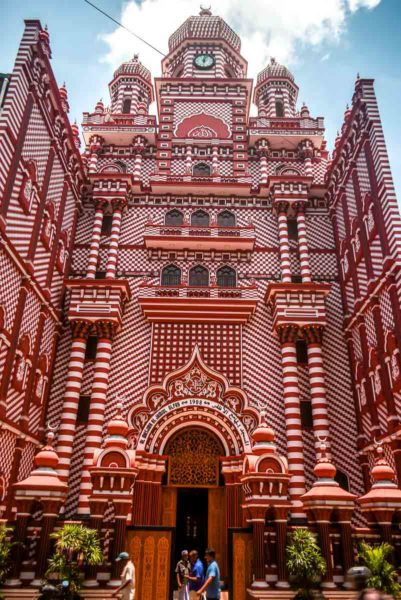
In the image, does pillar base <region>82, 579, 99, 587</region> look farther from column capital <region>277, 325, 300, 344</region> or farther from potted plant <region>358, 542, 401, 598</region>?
column capital <region>277, 325, 300, 344</region>

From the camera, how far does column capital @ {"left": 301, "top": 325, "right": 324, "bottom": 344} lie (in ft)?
59.1

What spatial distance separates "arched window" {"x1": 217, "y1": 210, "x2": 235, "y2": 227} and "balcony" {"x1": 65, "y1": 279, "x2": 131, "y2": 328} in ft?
18.0

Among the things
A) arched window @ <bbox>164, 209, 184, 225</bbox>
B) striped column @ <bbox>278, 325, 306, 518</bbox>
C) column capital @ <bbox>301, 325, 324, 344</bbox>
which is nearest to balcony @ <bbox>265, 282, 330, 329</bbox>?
column capital @ <bbox>301, 325, 324, 344</bbox>

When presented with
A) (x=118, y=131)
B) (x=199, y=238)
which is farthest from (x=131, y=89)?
(x=199, y=238)

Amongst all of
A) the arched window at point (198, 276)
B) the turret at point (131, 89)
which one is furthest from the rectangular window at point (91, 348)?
the turret at point (131, 89)

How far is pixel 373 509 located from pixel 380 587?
70.9 inches

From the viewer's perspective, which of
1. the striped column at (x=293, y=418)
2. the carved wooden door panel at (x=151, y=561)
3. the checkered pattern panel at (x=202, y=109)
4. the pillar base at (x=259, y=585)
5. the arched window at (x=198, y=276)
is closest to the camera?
the pillar base at (x=259, y=585)

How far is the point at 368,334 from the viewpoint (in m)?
16.8

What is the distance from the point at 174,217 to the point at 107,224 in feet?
9.86

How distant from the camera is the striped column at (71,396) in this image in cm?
1611

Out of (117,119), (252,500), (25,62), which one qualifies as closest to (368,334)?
(252,500)

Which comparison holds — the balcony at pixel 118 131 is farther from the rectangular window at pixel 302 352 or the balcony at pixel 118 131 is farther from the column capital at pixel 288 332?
the rectangular window at pixel 302 352

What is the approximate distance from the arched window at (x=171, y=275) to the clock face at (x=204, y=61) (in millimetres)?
13790

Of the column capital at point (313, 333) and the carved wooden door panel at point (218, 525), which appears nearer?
the carved wooden door panel at point (218, 525)
